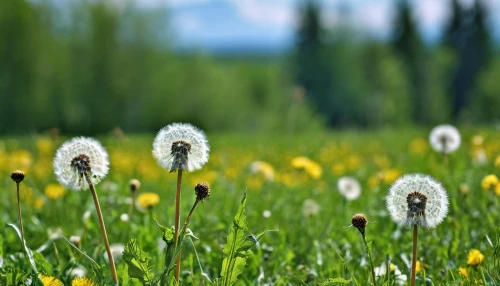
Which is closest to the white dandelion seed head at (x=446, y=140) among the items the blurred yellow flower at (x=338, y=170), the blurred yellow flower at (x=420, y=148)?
the blurred yellow flower at (x=338, y=170)

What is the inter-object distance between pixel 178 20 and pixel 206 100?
5.82m

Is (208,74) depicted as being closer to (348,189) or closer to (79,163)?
(348,189)

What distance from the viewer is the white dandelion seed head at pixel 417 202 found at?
4.69ft

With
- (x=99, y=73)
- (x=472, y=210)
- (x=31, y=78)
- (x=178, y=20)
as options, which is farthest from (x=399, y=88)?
(x=472, y=210)

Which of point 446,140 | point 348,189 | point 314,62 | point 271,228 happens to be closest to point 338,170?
point 446,140

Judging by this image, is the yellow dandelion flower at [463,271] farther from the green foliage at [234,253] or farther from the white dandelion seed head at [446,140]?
the white dandelion seed head at [446,140]

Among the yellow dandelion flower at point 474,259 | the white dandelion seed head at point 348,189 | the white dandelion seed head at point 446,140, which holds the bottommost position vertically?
the yellow dandelion flower at point 474,259

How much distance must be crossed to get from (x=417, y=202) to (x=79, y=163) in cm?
86

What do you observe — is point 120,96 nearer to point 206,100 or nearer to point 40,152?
point 206,100

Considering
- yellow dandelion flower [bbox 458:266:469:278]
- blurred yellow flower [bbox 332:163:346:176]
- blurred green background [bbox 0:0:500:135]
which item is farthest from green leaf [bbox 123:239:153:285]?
blurred green background [bbox 0:0:500:135]

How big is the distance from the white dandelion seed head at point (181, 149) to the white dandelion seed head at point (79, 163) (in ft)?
0.53

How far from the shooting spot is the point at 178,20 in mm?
31781

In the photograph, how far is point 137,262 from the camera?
4.65 feet

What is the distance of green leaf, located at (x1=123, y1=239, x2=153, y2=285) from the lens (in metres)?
1.40
